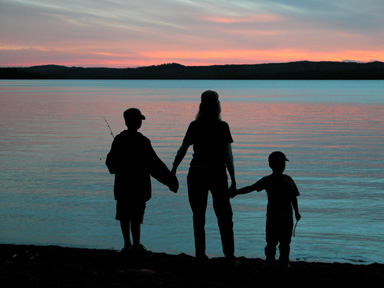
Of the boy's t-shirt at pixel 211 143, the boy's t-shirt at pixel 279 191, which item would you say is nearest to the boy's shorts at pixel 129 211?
the boy's t-shirt at pixel 211 143

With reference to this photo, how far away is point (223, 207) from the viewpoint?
5.86 m

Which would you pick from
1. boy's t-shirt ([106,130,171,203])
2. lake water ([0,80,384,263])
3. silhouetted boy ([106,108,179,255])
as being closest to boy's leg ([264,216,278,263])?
silhouetted boy ([106,108,179,255])

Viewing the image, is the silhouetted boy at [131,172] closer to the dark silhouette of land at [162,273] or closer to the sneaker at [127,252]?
the sneaker at [127,252]

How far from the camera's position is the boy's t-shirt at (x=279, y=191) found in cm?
564

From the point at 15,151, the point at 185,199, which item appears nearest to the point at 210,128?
the point at 185,199

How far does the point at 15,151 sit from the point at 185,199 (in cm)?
938

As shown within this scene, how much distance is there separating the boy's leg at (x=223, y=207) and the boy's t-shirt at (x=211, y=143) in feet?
0.55

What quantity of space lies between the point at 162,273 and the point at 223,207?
3.10ft

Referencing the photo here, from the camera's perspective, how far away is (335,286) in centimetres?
543

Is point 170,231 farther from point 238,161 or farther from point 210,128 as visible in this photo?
point 238,161

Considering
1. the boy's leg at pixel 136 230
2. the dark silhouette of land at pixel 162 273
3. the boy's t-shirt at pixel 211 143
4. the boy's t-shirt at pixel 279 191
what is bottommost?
the dark silhouette of land at pixel 162 273

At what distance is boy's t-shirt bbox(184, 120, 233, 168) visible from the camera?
19.0ft

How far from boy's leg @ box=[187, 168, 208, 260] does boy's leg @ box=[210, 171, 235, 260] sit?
0.11 meters

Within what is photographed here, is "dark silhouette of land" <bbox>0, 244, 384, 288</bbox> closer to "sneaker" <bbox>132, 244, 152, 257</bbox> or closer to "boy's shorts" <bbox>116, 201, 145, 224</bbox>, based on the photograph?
"sneaker" <bbox>132, 244, 152, 257</bbox>
